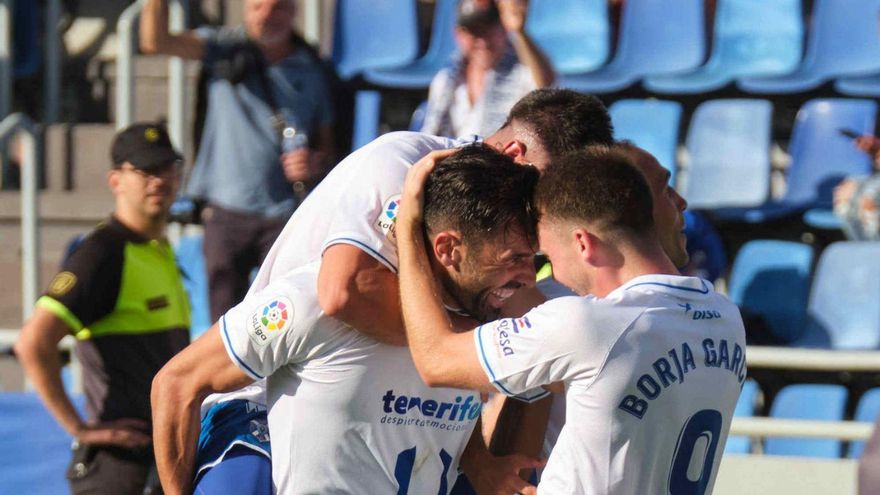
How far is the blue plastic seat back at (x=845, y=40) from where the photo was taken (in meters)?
8.27

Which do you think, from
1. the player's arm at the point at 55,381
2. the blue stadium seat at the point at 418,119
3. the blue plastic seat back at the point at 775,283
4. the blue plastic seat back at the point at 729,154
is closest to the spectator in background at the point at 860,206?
the blue plastic seat back at the point at 775,283

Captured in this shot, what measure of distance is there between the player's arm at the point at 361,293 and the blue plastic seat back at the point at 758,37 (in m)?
5.56

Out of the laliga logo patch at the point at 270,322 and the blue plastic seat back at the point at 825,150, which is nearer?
the laliga logo patch at the point at 270,322

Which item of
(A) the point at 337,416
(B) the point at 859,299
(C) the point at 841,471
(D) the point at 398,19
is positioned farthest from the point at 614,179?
(D) the point at 398,19

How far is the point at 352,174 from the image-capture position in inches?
132

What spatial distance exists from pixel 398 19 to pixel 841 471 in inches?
167

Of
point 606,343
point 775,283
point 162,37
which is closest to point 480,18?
point 162,37

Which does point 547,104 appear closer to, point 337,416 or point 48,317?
A: point 337,416

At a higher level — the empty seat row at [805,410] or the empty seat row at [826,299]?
the empty seat row at [826,299]

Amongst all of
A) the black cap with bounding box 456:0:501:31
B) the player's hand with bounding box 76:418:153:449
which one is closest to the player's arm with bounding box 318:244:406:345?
the player's hand with bounding box 76:418:153:449

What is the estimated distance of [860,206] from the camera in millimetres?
7246

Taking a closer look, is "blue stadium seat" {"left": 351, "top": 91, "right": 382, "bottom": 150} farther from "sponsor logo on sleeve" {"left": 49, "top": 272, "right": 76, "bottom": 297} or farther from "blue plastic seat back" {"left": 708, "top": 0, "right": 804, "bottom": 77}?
"sponsor logo on sleeve" {"left": 49, "top": 272, "right": 76, "bottom": 297}

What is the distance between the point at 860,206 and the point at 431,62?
2633mm

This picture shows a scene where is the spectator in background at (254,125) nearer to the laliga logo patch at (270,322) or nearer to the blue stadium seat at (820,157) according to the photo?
the blue stadium seat at (820,157)
